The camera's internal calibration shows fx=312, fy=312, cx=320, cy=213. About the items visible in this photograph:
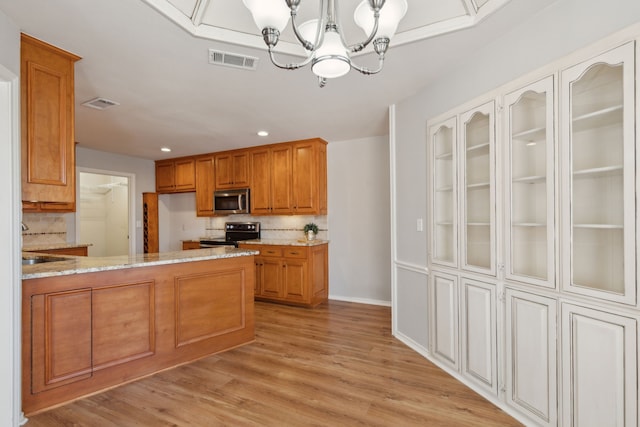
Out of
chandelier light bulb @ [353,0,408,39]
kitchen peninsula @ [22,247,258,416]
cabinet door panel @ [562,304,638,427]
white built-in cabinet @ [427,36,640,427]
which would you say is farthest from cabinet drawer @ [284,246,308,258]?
chandelier light bulb @ [353,0,408,39]

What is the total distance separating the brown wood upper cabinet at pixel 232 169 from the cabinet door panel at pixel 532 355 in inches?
163

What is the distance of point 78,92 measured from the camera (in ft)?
9.26

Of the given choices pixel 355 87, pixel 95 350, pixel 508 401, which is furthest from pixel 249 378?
pixel 355 87

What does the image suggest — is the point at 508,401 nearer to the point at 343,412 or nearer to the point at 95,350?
the point at 343,412

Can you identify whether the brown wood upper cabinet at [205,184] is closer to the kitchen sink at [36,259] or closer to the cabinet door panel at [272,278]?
the cabinet door panel at [272,278]

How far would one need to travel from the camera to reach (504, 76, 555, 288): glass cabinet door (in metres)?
1.87

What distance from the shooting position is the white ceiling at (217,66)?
1822 mm

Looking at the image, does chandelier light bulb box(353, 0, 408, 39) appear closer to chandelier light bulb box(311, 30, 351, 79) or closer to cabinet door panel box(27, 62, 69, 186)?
chandelier light bulb box(311, 30, 351, 79)

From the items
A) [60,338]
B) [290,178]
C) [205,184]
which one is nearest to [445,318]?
[60,338]

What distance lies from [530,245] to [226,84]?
2.64 m

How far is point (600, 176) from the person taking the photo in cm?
162

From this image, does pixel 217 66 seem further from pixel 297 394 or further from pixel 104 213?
pixel 104 213

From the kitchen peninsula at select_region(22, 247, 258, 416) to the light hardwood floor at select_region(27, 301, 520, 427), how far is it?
13 centimetres

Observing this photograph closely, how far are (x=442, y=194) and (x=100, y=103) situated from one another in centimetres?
339
